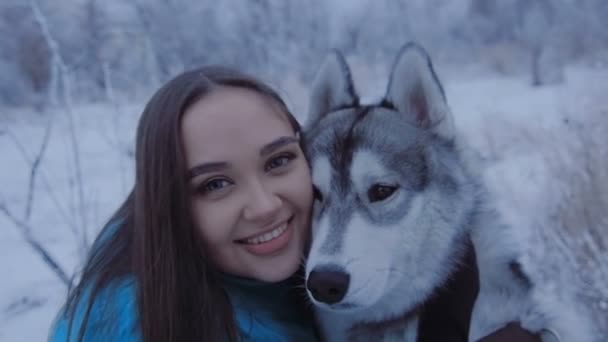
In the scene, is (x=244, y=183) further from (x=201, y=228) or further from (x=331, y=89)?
(x=331, y=89)

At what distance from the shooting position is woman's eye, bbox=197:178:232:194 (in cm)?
128

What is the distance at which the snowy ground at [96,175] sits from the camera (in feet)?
10.5

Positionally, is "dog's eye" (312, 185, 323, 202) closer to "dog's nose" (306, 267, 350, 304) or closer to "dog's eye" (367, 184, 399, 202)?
"dog's eye" (367, 184, 399, 202)

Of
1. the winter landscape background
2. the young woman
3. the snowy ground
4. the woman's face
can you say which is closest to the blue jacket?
the young woman

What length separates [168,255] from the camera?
1269mm

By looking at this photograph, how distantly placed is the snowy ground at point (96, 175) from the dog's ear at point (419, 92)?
2.69 feet

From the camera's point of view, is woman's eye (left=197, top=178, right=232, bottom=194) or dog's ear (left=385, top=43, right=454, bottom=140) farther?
dog's ear (left=385, top=43, right=454, bottom=140)

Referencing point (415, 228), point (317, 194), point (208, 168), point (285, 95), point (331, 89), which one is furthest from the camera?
point (285, 95)

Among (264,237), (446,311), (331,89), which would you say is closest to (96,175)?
(331,89)

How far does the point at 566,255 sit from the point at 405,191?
234 centimetres

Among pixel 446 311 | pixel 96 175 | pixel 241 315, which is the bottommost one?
pixel 96 175

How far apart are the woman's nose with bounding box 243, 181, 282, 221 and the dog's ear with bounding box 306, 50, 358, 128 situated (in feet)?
2.26

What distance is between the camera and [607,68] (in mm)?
5258

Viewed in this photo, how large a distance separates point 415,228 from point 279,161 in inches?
20.5
